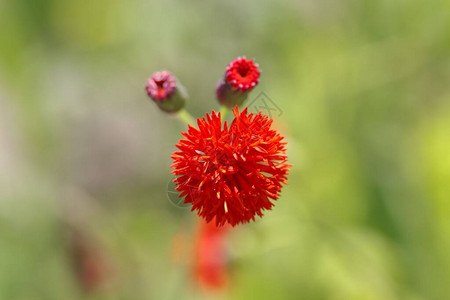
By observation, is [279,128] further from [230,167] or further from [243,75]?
[230,167]

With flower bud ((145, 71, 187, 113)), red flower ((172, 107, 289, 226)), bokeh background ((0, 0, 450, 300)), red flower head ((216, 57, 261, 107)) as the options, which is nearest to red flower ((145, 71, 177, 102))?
flower bud ((145, 71, 187, 113))

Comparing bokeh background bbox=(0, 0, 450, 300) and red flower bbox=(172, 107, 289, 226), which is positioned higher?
bokeh background bbox=(0, 0, 450, 300)

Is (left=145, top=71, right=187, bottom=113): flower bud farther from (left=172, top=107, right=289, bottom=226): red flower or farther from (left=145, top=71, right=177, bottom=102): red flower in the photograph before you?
(left=172, top=107, right=289, bottom=226): red flower

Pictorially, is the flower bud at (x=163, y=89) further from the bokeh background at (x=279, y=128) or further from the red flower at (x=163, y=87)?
the bokeh background at (x=279, y=128)

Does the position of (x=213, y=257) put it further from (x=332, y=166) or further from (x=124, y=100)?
(x=124, y=100)

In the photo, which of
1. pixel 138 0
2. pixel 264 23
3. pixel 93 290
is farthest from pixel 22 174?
pixel 264 23

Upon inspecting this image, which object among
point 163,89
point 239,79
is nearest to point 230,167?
point 239,79
